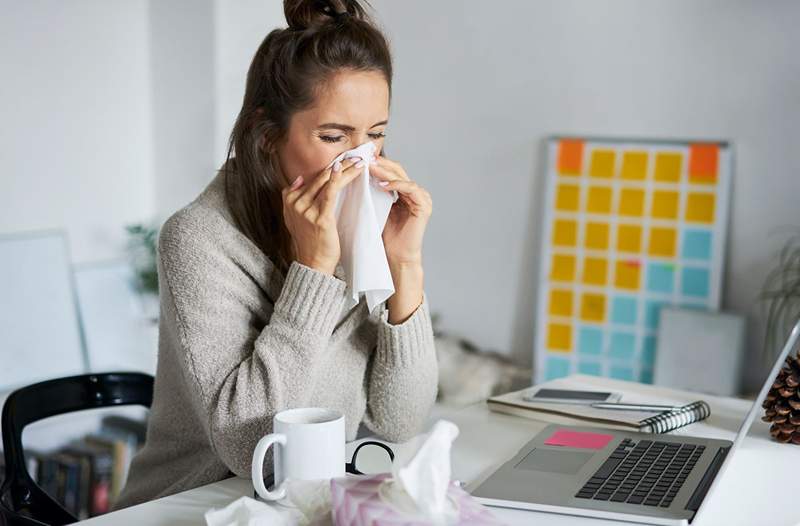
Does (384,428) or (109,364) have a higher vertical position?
(384,428)

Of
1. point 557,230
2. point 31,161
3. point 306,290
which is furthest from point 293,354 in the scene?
point 31,161

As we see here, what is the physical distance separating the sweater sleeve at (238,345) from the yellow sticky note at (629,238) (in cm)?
169

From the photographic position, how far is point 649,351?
110 inches

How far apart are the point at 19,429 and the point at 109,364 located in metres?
1.62

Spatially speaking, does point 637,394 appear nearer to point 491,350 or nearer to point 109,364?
point 491,350

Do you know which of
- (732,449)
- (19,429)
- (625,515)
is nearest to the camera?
(625,515)

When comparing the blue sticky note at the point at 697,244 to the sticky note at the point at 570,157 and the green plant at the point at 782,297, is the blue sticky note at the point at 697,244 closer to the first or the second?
the green plant at the point at 782,297

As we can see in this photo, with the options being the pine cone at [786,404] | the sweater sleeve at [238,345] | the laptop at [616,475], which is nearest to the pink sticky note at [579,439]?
the laptop at [616,475]

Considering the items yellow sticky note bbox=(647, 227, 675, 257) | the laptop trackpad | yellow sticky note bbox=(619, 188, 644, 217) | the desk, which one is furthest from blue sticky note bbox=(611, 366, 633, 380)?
the laptop trackpad

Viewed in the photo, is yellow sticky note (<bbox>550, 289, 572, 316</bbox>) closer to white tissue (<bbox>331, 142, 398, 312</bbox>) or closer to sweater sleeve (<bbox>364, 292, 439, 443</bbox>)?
sweater sleeve (<bbox>364, 292, 439, 443</bbox>)

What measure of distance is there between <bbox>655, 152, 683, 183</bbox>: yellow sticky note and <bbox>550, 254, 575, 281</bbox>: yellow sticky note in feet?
1.20

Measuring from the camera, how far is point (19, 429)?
1.46m

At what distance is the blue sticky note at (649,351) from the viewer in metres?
2.79

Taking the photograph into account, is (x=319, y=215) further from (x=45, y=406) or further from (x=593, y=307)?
(x=593, y=307)
